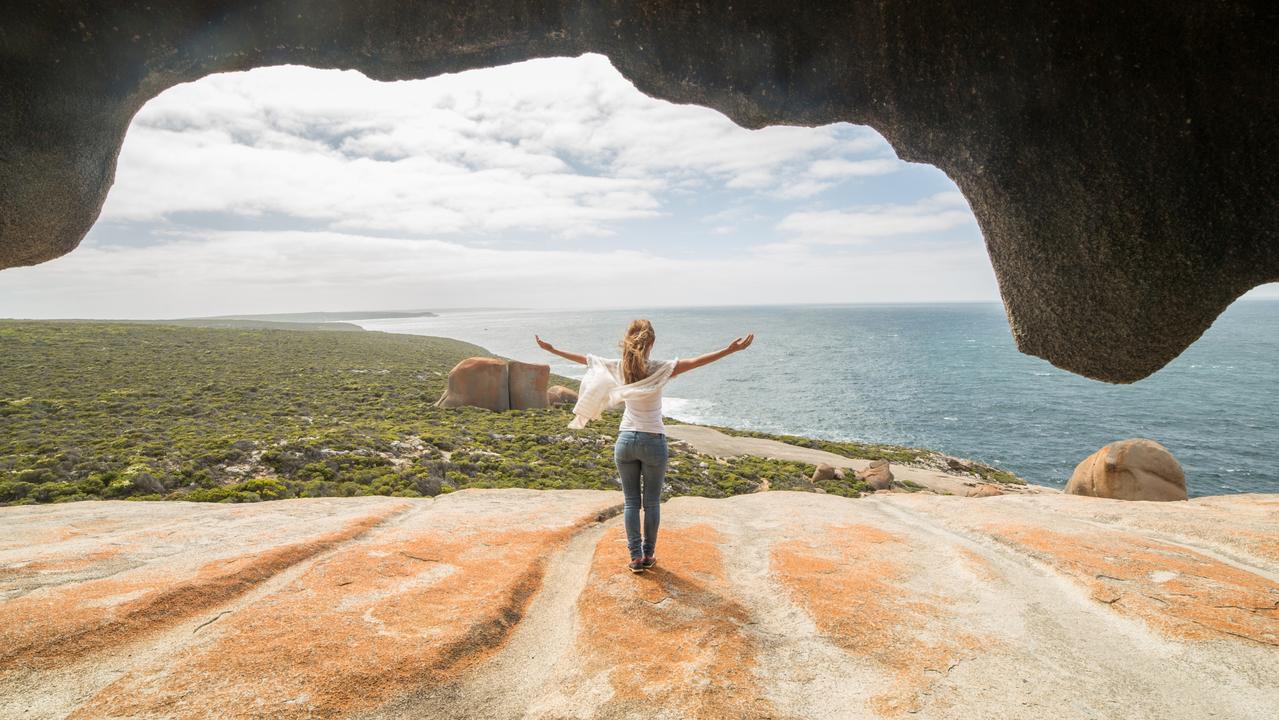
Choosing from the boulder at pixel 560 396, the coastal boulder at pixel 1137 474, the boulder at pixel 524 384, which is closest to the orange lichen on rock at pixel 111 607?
the coastal boulder at pixel 1137 474

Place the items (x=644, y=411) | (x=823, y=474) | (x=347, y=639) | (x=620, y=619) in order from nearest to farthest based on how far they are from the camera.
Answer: (x=347, y=639) → (x=620, y=619) → (x=644, y=411) → (x=823, y=474)

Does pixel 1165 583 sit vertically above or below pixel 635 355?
below

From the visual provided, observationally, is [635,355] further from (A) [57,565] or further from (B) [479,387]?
(B) [479,387]

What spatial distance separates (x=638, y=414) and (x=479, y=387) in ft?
98.2

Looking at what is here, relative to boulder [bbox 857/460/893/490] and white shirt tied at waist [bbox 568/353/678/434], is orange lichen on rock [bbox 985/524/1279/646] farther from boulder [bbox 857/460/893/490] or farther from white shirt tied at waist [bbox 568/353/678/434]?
boulder [bbox 857/460/893/490]

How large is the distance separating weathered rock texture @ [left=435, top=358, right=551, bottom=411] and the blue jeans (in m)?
28.2

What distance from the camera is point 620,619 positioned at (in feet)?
16.5

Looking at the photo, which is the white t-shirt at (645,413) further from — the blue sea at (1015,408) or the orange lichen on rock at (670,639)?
the blue sea at (1015,408)

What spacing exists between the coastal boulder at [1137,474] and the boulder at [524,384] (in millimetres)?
26181

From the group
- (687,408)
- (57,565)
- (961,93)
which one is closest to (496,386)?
→ (687,408)

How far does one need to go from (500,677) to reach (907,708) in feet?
9.59

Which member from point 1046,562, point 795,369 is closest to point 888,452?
point 1046,562

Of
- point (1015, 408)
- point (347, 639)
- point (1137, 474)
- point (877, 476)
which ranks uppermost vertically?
point (347, 639)

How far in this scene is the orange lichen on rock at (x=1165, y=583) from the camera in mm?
5258
